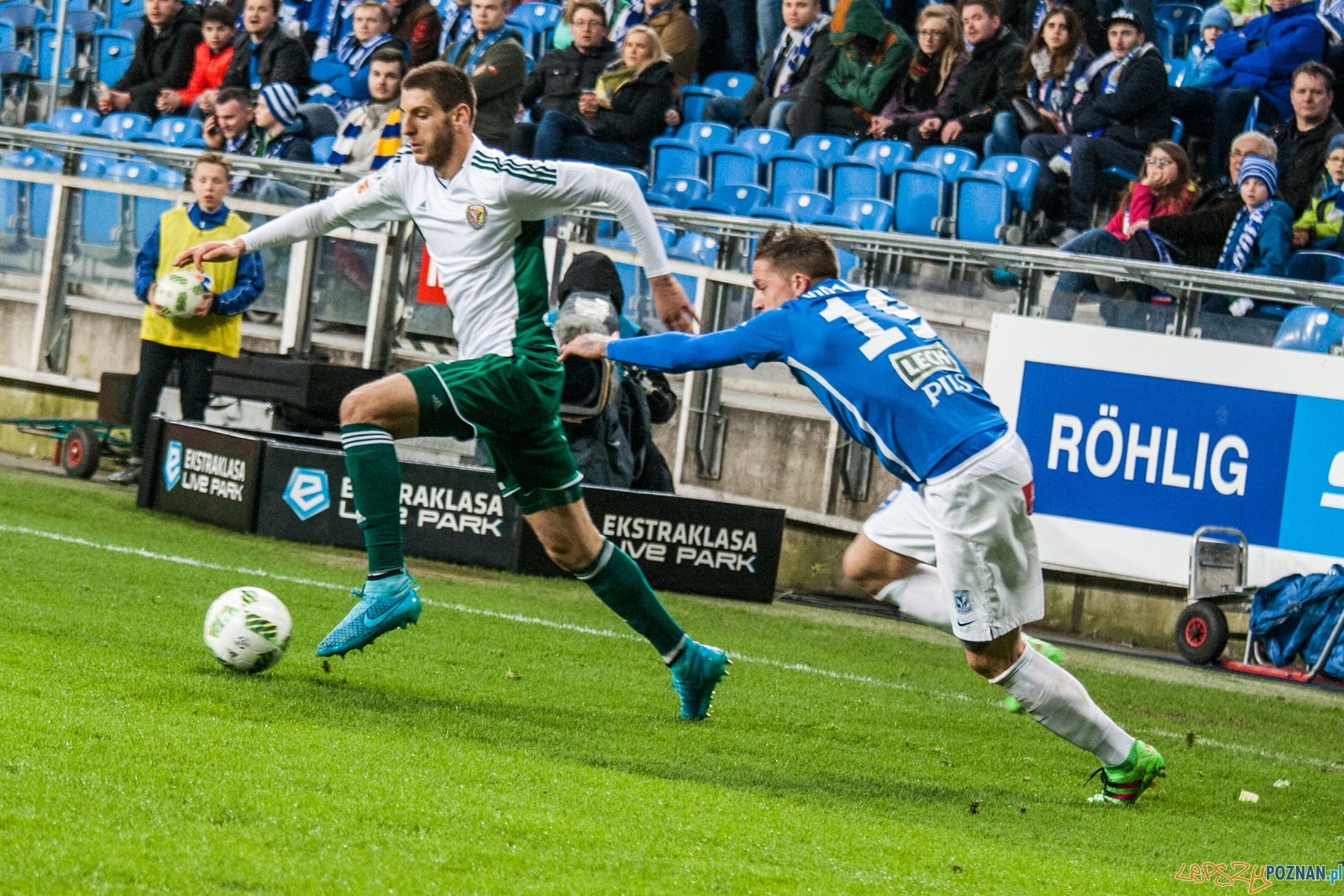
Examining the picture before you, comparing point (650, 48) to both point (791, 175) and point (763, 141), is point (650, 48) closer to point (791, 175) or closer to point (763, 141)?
point (763, 141)

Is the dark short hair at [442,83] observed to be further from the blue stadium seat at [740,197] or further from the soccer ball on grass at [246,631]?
the blue stadium seat at [740,197]

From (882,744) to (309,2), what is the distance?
45.3 feet

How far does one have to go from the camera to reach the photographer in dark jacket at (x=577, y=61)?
13133 mm

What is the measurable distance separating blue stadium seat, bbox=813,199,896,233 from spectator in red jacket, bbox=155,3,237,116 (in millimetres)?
6746

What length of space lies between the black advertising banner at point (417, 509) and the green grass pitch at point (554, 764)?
1238 millimetres

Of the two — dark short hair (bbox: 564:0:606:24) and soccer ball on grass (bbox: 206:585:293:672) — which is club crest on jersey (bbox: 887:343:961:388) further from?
dark short hair (bbox: 564:0:606:24)

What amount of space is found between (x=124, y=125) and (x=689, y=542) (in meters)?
9.12

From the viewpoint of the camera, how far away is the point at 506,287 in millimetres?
5633

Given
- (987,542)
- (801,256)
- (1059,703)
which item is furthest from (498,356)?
(1059,703)

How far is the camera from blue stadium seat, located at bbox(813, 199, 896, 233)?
11.4 m

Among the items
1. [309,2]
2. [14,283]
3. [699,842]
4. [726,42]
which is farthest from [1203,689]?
[309,2]

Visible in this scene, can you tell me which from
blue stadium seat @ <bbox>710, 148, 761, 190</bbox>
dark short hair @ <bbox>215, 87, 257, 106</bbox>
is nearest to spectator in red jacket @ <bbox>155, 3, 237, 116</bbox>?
dark short hair @ <bbox>215, 87, 257, 106</bbox>

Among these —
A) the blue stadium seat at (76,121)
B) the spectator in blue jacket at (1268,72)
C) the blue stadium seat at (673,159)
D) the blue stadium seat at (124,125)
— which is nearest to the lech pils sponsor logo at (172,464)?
→ the blue stadium seat at (673,159)

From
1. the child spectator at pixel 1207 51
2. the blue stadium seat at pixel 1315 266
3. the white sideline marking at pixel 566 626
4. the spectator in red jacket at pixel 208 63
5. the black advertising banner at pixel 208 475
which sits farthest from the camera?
the spectator in red jacket at pixel 208 63
